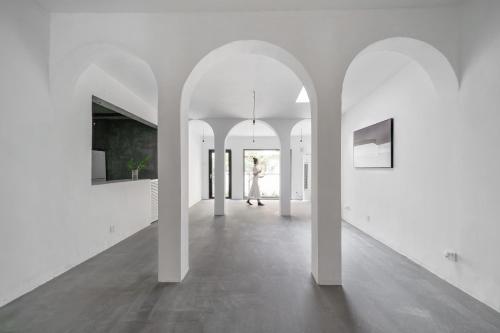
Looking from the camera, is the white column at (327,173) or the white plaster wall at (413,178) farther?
the white plaster wall at (413,178)

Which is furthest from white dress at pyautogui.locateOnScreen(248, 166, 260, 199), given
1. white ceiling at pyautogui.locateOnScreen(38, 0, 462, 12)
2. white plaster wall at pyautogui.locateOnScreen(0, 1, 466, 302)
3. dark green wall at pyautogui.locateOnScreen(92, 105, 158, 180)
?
white ceiling at pyautogui.locateOnScreen(38, 0, 462, 12)

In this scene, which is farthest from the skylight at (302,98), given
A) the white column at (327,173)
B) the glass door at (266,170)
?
the glass door at (266,170)

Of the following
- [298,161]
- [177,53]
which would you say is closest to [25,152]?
[177,53]

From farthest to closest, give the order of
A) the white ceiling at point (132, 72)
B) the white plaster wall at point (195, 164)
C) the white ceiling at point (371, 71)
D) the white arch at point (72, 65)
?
the white plaster wall at point (195, 164) → the white ceiling at point (132, 72) → the white ceiling at point (371, 71) → the white arch at point (72, 65)

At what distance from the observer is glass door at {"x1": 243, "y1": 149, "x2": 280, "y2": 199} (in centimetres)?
1086

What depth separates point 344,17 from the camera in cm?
251

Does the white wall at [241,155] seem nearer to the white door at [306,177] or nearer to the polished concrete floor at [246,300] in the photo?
the white door at [306,177]

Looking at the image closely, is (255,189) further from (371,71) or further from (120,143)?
(371,71)

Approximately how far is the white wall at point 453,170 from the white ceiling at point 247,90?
1755 millimetres

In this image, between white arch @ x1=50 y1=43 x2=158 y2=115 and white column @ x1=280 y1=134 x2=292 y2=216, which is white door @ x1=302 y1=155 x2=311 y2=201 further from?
white arch @ x1=50 y1=43 x2=158 y2=115

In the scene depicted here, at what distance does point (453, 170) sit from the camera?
102 inches

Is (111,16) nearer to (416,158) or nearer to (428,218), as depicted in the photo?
(416,158)

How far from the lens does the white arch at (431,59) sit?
→ 8.19 ft

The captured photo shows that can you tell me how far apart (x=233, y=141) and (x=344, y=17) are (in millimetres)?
8598
